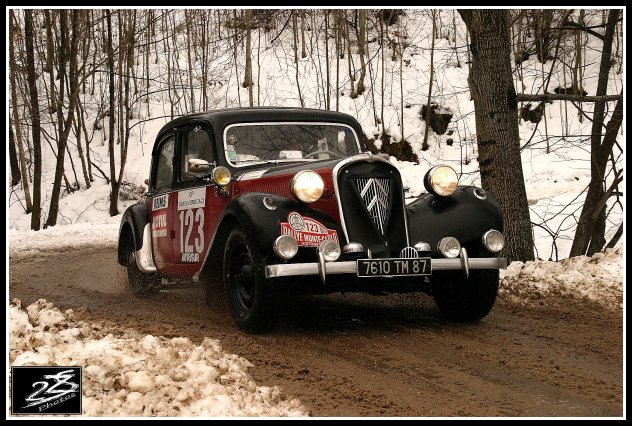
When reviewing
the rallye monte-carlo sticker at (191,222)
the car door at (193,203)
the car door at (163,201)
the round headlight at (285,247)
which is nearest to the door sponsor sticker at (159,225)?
the car door at (163,201)

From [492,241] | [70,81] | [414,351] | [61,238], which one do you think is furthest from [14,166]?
[414,351]

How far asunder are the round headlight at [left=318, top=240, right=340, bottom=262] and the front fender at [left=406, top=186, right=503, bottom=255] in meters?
0.72

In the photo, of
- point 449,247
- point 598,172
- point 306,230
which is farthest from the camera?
point 598,172

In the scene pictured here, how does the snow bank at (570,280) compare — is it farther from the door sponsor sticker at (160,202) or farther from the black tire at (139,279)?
the black tire at (139,279)

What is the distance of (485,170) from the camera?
8188 mm

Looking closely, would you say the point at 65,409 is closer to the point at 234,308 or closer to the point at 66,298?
the point at 234,308

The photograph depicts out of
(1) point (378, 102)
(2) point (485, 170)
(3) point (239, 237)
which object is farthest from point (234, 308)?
(1) point (378, 102)

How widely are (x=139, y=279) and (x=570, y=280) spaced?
14.5 feet

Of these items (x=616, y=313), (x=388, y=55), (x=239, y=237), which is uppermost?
(x=388, y=55)

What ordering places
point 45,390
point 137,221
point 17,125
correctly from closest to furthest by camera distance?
point 45,390 < point 137,221 < point 17,125

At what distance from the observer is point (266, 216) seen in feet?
17.2

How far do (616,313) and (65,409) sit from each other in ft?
15.0

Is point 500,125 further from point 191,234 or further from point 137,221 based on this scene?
point 137,221
